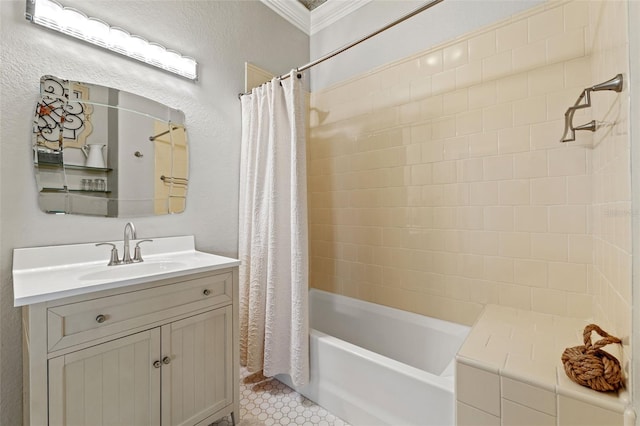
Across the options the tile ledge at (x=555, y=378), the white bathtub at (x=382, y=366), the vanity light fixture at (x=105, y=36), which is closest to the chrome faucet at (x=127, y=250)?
the vanity light fixture at (x=105, y=36)

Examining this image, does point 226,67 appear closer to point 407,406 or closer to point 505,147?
point 505,147

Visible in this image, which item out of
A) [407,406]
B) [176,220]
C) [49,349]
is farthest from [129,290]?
[407,406]

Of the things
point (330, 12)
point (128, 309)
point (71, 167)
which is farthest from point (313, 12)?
→ point (128, 309)

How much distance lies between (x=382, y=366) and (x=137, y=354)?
3.46 ft

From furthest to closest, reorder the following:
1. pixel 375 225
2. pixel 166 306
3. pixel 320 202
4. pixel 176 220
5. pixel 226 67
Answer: pixel 320 202
pixel 375 225
pixel 226 67
pixel 176 220
pixel 166 306

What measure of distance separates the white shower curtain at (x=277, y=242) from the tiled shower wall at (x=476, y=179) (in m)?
0.70

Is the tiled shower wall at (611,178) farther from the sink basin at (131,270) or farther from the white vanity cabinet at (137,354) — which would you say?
the sink basin at (131,270)

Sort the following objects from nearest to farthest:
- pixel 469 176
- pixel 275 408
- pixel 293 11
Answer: pixel 275 408, pixel 469 176, pixel 293 11

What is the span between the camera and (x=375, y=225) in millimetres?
2064

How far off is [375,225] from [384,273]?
0.36 m

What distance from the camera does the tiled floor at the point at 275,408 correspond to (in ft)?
4.72

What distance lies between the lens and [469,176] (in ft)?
5.40

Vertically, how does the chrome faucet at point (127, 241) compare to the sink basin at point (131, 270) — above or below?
above

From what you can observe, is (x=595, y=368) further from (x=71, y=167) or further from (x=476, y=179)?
(x=71, y=167)
